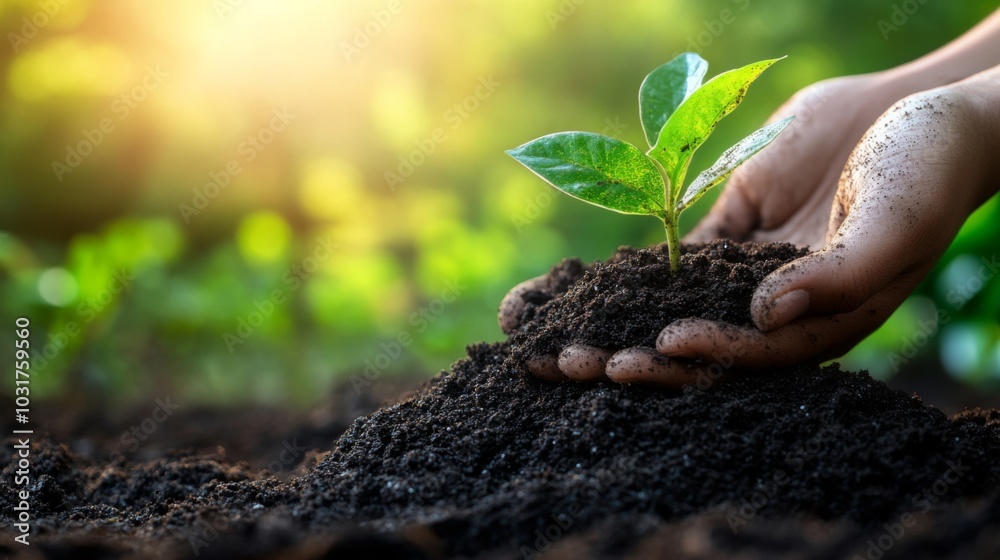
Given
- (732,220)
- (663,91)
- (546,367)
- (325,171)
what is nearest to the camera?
(546,367)

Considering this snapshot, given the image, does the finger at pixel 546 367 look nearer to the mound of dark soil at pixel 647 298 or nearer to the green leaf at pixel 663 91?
the mound of dark soil at pixel 647 298

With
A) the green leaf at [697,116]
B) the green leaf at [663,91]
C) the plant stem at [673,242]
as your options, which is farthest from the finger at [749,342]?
the green leaf at [663,91]

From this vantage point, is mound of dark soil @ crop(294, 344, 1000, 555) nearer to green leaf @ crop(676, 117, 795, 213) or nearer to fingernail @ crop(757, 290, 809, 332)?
fingernail @ crop(757, 290, 809, 332)

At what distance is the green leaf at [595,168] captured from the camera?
4.36ft

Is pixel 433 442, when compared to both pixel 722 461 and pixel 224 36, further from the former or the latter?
pixel 224 36

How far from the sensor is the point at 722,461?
1116 mm

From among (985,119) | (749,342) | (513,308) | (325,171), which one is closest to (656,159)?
(749,342)

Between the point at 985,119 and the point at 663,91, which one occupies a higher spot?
the point at 663,91

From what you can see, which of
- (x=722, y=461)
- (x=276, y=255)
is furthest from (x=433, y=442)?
(x=276, y=255)

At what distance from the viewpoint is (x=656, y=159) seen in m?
1.35

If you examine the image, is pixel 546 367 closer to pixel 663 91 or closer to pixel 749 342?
pixel 749 342

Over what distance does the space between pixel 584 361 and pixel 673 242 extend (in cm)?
27

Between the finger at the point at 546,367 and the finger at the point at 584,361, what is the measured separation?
3 centimetres

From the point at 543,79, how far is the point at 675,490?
316cm
